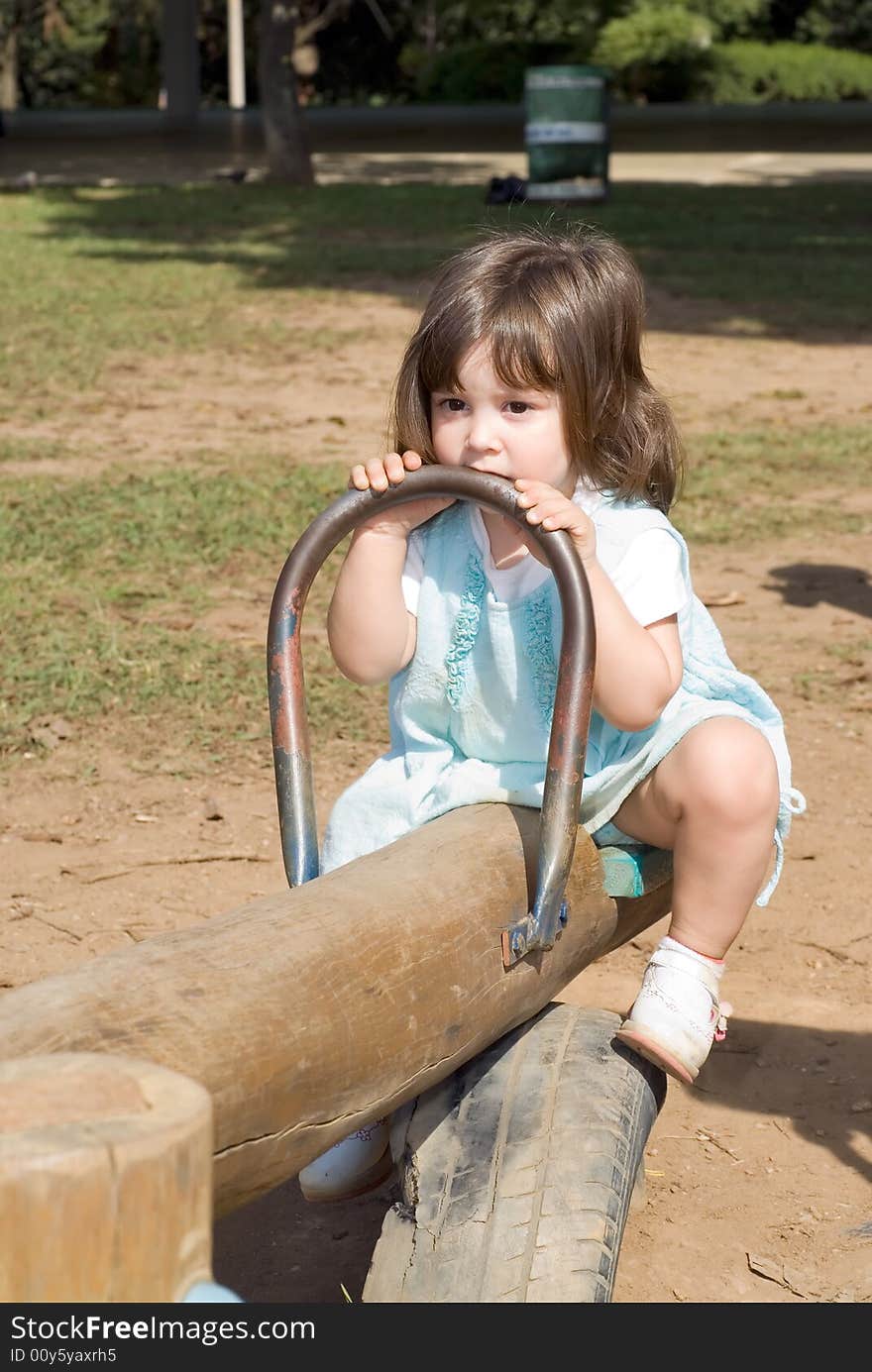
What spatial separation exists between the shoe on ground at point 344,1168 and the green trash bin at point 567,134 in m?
16.0

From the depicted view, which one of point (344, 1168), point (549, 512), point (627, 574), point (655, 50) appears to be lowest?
point (344, 1168)

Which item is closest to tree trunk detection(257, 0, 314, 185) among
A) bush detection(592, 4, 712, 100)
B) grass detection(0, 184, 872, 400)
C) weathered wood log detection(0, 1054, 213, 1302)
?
grass detection(0, 184, 872, 400)

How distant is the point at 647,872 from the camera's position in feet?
8.50

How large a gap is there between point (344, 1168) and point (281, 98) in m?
19.5

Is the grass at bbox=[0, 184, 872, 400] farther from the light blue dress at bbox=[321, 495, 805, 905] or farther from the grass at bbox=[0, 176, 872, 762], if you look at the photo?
the light blue dress at bbox=[321, 495, 805, 905]

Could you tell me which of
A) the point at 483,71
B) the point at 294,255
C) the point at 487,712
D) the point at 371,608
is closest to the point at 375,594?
the point at 371,608

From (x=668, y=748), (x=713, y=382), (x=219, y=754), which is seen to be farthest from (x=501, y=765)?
(x=713, y=382)

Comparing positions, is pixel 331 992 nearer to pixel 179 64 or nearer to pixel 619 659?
pixel 619 659

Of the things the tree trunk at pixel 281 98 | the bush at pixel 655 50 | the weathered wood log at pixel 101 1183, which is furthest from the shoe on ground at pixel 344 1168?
the bush at pixel 655 50

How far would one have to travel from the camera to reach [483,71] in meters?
34.7

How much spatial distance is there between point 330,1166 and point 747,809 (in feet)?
2.69

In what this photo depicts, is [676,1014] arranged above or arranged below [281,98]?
below

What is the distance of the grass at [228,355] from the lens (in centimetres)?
479
